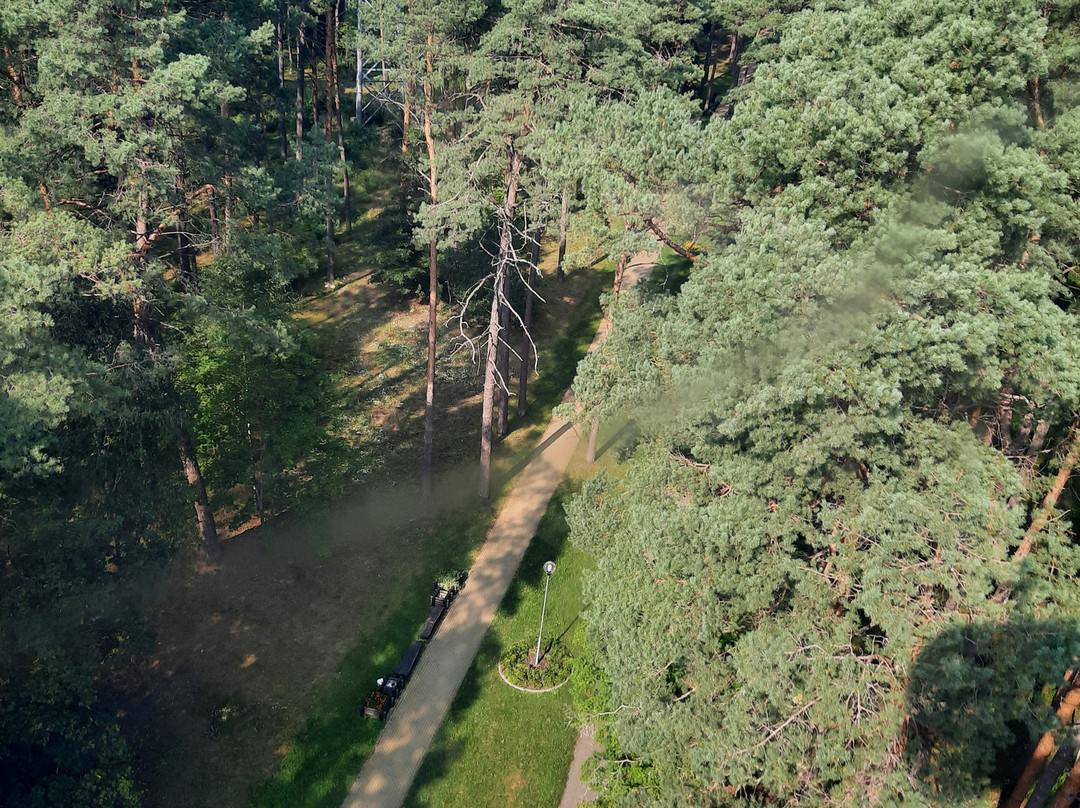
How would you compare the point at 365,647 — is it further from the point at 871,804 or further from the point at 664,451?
the point at 871,804

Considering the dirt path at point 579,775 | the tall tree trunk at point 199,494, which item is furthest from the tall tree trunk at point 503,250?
the dirt path at point 579,775

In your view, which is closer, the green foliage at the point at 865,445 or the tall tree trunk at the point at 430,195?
the green foliage at the point at 865,445

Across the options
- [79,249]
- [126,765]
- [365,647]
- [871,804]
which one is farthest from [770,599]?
[79,249]

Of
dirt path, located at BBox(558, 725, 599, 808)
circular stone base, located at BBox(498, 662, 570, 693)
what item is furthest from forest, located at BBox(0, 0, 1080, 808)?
circular stone base, located at BBox(498, 662, 570, 693)

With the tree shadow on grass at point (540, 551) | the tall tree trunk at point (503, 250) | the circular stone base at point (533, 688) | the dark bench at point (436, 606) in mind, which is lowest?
the circular stone base at point (533, 688)

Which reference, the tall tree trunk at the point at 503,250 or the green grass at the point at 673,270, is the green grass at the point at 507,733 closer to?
the tall tree trunk at the point at 503,250
